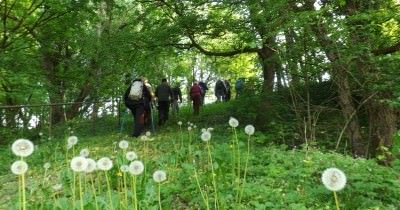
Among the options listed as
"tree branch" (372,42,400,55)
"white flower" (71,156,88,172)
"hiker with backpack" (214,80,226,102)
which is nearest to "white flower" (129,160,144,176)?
"white flower" (71,156,88,172)

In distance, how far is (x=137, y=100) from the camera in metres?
12.2

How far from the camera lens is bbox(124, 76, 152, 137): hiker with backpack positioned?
12156mm

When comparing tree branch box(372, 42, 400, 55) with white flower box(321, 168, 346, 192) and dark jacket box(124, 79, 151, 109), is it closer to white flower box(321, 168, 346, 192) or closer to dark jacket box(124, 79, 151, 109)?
dark jacket box(124, 79, 151, 109)

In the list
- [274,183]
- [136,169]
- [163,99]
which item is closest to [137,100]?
[163,99]

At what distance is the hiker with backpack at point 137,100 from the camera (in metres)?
12.2

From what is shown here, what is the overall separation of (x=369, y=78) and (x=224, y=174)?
4.38 m

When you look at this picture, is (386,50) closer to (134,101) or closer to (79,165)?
(134,101)

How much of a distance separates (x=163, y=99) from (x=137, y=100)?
299 centimetres

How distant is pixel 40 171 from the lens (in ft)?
26.1

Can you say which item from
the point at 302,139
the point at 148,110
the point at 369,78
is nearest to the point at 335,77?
the point at 369,78

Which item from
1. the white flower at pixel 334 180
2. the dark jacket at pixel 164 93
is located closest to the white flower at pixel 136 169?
the white flower at pixel 334 180

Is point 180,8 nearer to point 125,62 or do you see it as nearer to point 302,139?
point 125,62

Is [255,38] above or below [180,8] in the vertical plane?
below

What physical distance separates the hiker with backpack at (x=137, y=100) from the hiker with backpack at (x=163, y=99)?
7.58 ft
